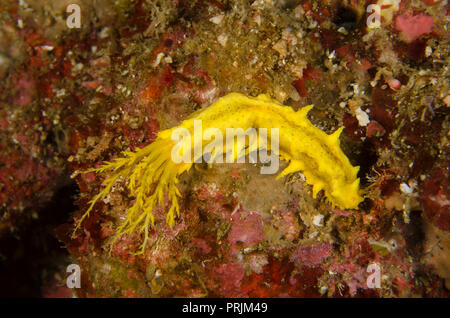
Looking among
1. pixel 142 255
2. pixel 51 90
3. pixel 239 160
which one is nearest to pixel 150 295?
pixel 142 255

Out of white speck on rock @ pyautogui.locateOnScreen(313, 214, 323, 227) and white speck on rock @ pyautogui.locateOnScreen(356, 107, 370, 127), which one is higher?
white speck on rock @ pyautogui.locateOnScreen(356, 107, 370, 127)

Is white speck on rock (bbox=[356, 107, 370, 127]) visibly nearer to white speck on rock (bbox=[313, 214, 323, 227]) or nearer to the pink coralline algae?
the pink coralline algae

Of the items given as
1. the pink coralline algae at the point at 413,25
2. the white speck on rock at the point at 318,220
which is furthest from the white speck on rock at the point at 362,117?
the white speck on rock at the point at 318,220

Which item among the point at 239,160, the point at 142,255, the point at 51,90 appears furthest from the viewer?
the point at 51,90

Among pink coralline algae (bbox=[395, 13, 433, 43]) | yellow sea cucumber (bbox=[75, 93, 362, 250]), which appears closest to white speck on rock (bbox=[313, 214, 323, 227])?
yellow sea cucumber (bbox=[75, 93, 362, 250])

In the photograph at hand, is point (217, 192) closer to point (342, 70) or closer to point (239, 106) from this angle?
point (239, 106)

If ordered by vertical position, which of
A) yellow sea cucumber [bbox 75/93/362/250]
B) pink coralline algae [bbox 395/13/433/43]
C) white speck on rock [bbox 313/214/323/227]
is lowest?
white speck on rock [bbox 313/214/323/227]

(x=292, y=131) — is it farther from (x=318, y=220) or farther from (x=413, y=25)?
(x=413, y=25)
